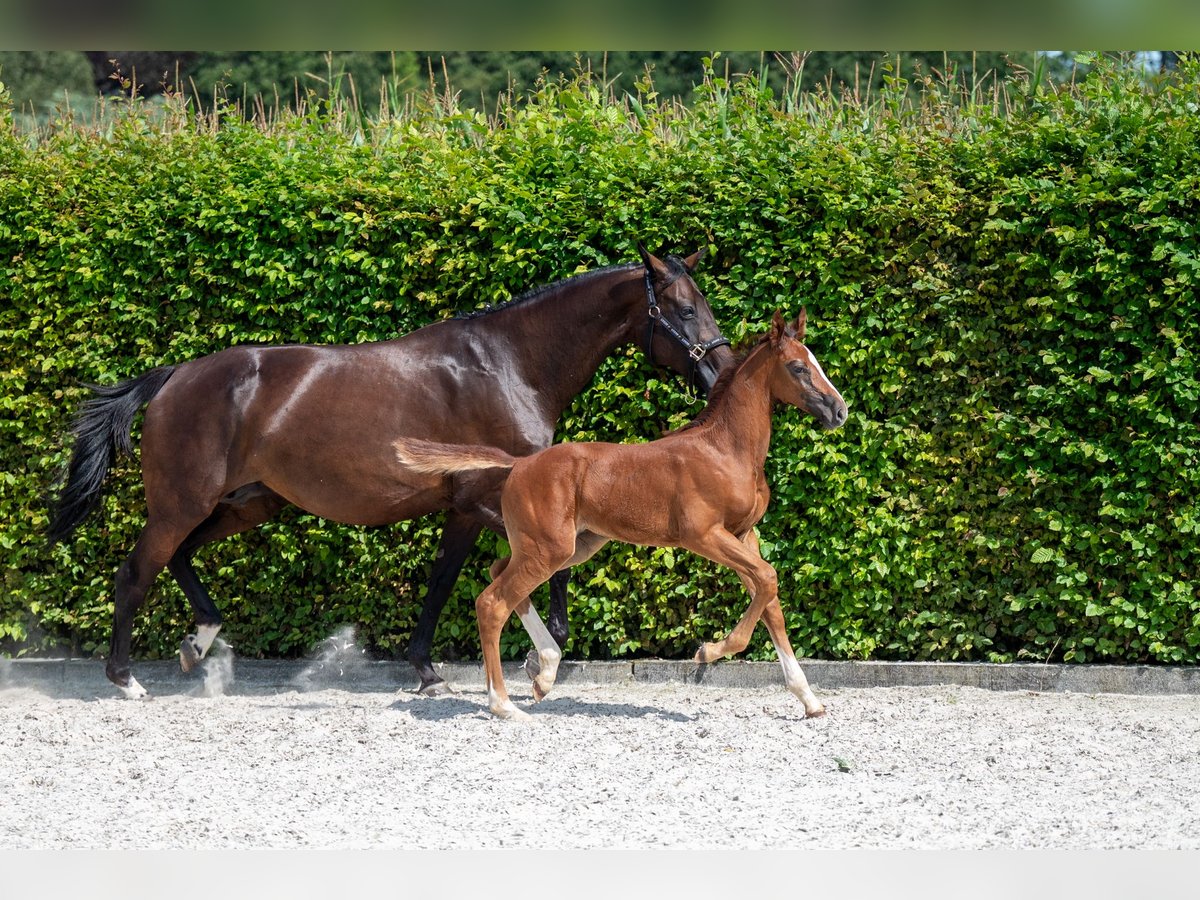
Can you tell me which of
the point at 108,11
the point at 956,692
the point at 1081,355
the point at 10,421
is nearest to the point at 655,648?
the point at 956,692

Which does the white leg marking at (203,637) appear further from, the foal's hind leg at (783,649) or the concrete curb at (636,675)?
the foal's hind leg at (783,649)

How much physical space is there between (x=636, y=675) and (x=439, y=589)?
1.21 m

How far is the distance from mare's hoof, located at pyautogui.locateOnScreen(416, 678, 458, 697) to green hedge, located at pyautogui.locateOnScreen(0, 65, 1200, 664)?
1.25ft

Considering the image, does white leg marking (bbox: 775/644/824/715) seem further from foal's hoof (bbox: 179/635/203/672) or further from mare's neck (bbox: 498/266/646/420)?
foal's hoof (bbox: 179/635/203/672)

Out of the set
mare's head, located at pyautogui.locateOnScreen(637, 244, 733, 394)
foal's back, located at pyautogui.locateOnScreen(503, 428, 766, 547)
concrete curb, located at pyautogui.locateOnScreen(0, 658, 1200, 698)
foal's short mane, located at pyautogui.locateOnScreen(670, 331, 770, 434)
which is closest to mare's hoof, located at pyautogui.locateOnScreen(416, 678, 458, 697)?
concrete curb, located at pyautogui.locateOnScreen(0, 658, 1200, 698)

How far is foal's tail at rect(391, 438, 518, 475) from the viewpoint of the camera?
17.9 feet

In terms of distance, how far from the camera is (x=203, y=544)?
21.0ft

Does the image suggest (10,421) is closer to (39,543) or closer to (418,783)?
(39,543)

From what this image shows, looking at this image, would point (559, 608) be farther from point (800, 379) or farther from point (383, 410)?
point (800, 379)

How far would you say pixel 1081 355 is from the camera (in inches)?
245

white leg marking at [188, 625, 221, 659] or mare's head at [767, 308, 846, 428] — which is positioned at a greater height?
mare's head at [767, 308, 846, 428]

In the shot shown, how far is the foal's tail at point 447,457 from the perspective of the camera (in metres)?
5.46

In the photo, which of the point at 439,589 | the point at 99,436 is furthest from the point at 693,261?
the point at 99,436

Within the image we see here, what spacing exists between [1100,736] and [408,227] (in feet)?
14.1
